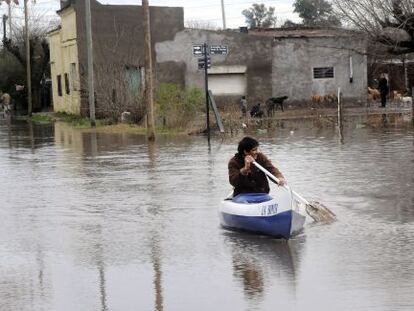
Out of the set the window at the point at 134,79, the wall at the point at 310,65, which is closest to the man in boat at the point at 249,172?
the window at the point at 134,79

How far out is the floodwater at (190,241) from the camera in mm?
7664

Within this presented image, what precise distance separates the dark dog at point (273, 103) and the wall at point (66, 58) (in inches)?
421

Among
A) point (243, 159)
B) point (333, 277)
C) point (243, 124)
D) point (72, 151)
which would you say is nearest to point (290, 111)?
point (243, 124)

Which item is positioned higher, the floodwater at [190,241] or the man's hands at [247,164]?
the man's hands at [247,164]

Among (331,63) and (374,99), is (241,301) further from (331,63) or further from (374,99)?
(374,99)

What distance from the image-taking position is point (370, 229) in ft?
35.7

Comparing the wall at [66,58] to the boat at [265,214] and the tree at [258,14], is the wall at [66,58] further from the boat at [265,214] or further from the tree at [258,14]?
the tree at [258,14]

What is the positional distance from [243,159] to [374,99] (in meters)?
37.9

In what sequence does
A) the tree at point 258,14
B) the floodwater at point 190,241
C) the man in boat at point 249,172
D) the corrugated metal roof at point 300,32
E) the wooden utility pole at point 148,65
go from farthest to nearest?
the tree at point 258,14, the corrugated metal roof at point 300,32, the wooden utility pole at point 148,65, the man in boat at point 249,172, the floodwater at point 190,241

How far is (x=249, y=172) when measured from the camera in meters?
11.1

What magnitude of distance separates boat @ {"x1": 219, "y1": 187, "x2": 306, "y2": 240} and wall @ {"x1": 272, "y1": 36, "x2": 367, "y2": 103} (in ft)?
110

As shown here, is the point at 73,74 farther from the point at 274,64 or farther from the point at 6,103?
the point at 6,103

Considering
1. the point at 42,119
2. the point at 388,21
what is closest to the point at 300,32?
the point at 388,21

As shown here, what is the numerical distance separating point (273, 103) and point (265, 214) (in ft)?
99.0
